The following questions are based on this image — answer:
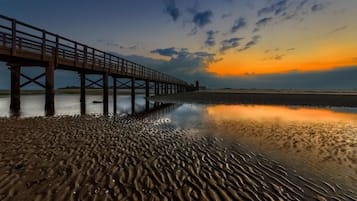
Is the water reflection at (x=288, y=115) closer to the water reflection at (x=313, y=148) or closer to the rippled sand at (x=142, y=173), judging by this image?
the water reflection at (x=313, y=148)

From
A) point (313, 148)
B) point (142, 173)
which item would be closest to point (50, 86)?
point (142, 173)

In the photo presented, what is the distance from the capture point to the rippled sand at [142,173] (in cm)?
391

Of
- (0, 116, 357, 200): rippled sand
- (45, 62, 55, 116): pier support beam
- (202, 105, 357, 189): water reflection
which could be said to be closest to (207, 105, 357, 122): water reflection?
(202, 105, 357, 189): water reflection

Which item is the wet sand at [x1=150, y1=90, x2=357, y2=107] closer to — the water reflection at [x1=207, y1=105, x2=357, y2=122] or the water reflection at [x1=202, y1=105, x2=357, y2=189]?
the water reflection at [x1=207, y1=105, x2=357, y2=122]

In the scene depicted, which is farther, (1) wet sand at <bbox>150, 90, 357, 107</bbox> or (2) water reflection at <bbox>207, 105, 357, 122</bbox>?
(1) wet sand at <bbox>150, 90, 357, 107</bbox>

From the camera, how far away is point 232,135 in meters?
9.57

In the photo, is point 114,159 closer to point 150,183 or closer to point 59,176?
point 59,176

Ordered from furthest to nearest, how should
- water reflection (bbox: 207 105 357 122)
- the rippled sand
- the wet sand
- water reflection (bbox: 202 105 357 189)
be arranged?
the wet sand → water reflection (bbox: 207 105 357 122) → water reflection (bbox: 202 105 357 189) → the rippled sand

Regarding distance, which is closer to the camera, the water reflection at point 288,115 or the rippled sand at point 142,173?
the rippled sand at point 142,173

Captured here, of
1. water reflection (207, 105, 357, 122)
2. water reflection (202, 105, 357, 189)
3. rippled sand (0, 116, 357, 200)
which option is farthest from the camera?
water reflection (207, 105, 357, 122)

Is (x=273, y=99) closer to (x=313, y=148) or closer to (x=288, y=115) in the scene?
(x=288, y=115)

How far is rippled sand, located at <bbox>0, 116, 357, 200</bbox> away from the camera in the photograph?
3906 millimetres

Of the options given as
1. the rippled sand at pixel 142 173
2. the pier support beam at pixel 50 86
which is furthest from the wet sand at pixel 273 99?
the rippled sand at pixel 142 173

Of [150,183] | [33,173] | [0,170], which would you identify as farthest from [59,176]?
[150,183]
